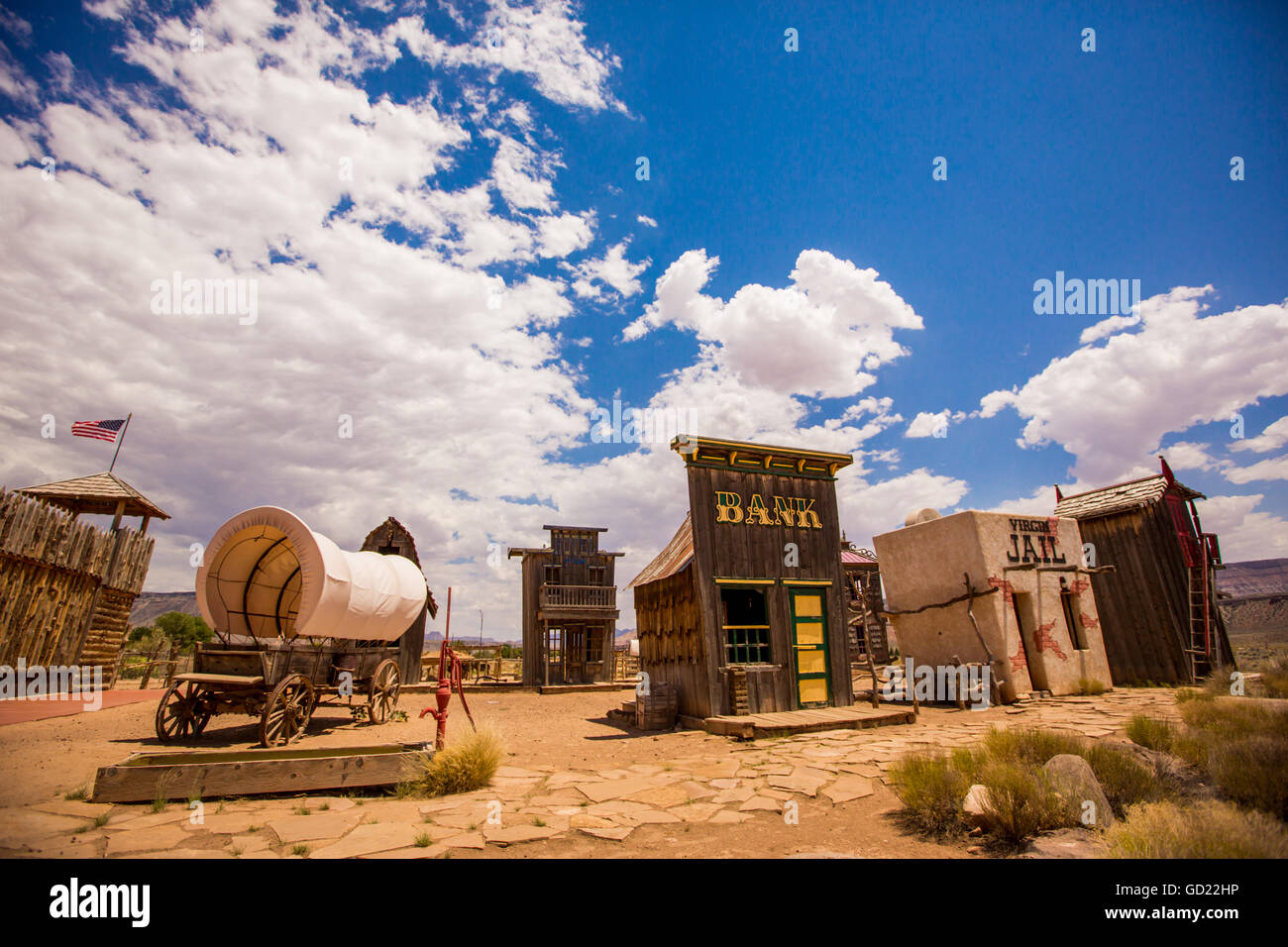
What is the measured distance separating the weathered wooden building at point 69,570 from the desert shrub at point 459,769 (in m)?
12.0

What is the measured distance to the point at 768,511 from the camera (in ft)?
37.4

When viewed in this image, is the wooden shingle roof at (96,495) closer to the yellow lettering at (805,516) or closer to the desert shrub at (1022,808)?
Result: the yellow lettering at (805,516)

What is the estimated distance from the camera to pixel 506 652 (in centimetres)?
3769

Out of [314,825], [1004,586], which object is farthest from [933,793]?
[1004,586]

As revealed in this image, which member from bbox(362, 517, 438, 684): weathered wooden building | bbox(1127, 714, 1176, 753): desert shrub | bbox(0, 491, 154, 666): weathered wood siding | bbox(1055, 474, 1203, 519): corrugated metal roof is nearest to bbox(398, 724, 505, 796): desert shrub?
bbox(1127, 714, 1176, 753): desert shrub

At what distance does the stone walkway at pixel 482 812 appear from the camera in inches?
158

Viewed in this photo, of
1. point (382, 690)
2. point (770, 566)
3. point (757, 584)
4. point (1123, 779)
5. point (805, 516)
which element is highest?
point (805, 516)

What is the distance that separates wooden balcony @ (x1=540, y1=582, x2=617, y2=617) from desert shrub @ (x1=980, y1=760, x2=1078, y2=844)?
1909cm

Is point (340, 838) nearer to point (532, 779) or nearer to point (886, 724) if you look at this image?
point (532, 779)

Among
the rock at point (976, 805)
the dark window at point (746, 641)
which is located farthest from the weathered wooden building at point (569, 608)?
the rock at point (976, 805)

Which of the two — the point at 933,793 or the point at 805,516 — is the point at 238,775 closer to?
the point at 933,793

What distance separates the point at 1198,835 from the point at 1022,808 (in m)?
1.11

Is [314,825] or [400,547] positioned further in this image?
[400,547]
